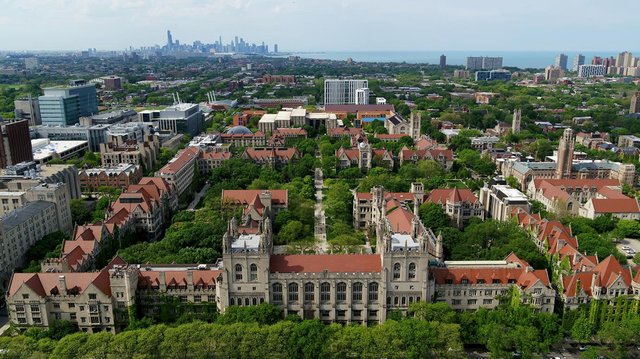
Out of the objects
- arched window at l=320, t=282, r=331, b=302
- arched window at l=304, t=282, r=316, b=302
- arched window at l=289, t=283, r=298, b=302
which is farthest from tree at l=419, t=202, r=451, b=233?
arched window at l=289, t=283, r=298, b=302

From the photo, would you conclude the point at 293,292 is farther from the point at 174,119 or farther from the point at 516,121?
the point at 516,121

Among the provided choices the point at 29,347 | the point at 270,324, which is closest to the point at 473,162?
the point at 270,324

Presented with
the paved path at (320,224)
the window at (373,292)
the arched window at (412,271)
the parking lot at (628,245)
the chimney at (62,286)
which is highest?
the arched window at (412,271)

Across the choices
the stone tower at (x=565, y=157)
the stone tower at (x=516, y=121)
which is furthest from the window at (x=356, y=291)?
the stone tower at (x=516, y=121)

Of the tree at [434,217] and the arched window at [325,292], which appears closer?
the arched window at [325,292]

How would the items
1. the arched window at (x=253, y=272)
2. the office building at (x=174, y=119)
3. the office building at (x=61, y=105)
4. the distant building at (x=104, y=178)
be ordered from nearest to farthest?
the arched window at (x=253, y=272) → the distant building at (x=104, y=178) → the office building at (x=61, y=105) → the office building at (x=174, y=119)

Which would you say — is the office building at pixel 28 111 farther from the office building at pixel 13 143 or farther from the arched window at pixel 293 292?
the arched window at pixel 293 292

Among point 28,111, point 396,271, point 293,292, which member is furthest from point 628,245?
point 28,111

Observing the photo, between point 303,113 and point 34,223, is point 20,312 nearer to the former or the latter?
point 34,223
